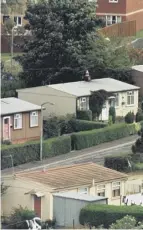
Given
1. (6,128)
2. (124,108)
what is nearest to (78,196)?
(6,128)

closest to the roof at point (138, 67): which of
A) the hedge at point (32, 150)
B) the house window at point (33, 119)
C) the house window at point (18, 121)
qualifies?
the house window at point (33, 119)

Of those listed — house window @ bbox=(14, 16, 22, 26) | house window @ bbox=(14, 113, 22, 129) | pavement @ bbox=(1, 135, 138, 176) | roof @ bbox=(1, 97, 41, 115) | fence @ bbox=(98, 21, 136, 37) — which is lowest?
pavement @ bbox=(1, 135, 138, 176)

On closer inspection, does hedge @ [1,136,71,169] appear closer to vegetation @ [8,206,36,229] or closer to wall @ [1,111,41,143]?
wall @ [1,111,41,143]

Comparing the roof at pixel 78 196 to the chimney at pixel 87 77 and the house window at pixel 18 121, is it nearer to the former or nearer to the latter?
the house window at pixel 18 121

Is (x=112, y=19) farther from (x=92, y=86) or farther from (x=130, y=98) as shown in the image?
(x=92, y=86)

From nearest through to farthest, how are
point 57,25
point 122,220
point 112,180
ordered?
point 122,220
point 112,180
point 57,25

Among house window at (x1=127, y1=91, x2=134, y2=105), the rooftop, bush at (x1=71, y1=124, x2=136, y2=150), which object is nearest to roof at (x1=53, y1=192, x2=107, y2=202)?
bush at (x1=71, y1=124, x2=136, y2=150)

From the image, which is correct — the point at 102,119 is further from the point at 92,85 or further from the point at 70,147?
the point at 70,147

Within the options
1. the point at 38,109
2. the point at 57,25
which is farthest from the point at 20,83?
the point at 38,109
